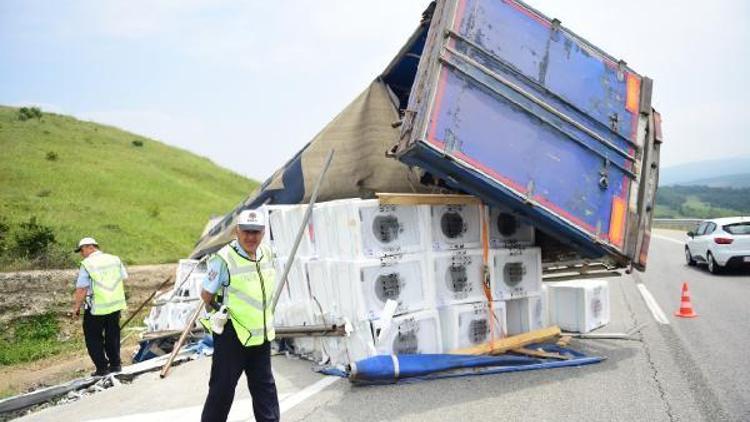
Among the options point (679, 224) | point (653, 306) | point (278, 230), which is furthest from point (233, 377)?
point (679, 224)

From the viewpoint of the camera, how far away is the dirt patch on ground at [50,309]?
9.66 meters

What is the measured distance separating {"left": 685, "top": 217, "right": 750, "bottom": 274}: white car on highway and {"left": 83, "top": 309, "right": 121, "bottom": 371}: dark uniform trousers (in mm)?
13432

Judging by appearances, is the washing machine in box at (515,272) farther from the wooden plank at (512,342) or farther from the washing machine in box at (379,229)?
the washing machine in box at (379,229)

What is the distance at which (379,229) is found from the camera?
628cm

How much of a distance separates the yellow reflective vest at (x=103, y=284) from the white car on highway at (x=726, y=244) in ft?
44.0

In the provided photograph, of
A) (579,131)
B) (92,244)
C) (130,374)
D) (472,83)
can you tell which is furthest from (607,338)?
(92,244)

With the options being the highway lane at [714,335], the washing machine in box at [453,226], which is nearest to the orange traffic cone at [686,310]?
the highway lane at [714,335]

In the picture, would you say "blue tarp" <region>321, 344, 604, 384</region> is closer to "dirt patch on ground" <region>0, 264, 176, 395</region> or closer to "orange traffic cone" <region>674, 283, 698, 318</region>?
"orange traffic cone" <region>674, 283, 698, 318</region>

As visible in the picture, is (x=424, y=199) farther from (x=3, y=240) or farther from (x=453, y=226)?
(x=3, y=240)

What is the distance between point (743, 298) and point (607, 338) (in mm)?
4767

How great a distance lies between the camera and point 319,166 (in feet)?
29.3

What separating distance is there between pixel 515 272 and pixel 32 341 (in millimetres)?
9907

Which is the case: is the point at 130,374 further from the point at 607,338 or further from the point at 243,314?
the point at 607,338

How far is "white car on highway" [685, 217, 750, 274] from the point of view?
14242mm
